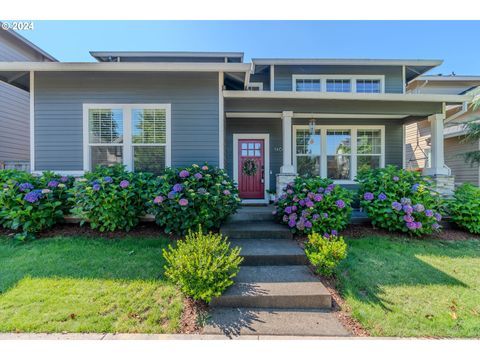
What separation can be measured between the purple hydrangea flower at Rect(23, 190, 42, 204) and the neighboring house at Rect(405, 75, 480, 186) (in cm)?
1177

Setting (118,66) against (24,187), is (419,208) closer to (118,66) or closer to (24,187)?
(118,66)

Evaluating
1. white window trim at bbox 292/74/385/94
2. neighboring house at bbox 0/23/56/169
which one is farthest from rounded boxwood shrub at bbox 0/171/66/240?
white window trim at bbox 292/74/385/94

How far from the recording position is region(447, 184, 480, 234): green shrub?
531cm

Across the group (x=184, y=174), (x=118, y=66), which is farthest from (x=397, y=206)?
(x=118, y=66)

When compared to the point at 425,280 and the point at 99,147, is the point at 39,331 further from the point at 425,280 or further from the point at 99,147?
the point at 425,280

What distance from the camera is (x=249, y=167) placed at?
7918mm

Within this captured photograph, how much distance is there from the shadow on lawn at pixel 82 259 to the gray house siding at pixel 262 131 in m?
4.15

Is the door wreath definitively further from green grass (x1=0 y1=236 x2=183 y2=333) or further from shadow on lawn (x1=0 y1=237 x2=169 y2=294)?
green grass (x1=0 y1=236 x2=183 y2=333)

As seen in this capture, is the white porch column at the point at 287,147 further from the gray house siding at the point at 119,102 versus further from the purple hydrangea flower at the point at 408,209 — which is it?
the purple hydrangea flower at the point at 408,209

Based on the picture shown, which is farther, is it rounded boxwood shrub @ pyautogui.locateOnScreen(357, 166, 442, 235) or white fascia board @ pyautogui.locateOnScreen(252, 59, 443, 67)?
white fascia board @ pyautogui.locateOnScreen(252, 59, 443, 67)

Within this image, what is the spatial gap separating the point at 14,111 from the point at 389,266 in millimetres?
12324
